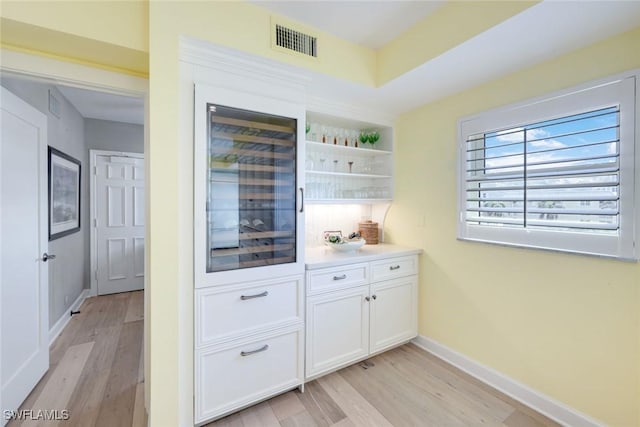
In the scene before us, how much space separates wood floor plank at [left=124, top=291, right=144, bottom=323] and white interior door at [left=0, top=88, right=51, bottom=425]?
47.5 inches

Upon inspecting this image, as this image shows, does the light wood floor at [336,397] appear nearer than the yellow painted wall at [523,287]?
No

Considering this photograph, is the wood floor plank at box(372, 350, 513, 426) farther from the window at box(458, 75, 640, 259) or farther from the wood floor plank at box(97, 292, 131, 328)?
the wood floor plank at box(97, 292, 131, 328)

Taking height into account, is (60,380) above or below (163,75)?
below

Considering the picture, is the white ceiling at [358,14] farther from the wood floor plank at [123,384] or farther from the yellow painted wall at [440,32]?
the wood floor plank at [123,384]

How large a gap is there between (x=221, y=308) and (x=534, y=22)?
2.44m

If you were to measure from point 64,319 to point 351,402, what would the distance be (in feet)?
11.4

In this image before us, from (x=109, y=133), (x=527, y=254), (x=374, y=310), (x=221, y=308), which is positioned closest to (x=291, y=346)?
(x=221, y=308)

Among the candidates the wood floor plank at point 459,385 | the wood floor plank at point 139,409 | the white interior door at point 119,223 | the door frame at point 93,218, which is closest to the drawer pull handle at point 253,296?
the wood floor plank at point 139,409

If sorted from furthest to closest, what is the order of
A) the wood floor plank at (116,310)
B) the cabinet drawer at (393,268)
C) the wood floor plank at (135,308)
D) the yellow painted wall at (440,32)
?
the wood floor plank at (135,308), the wood floor plank at (116,310), the cabinet drawer at (393,268), the yellow painted wall at (440,32)

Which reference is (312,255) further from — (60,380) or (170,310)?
(60,380)

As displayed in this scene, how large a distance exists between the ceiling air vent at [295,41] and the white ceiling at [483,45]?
0.37 ft

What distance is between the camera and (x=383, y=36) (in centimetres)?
207

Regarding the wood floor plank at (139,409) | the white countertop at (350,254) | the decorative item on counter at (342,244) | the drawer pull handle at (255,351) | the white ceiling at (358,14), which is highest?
the white ceiling at (358,14)

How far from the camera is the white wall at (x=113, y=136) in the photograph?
4.17 metres
